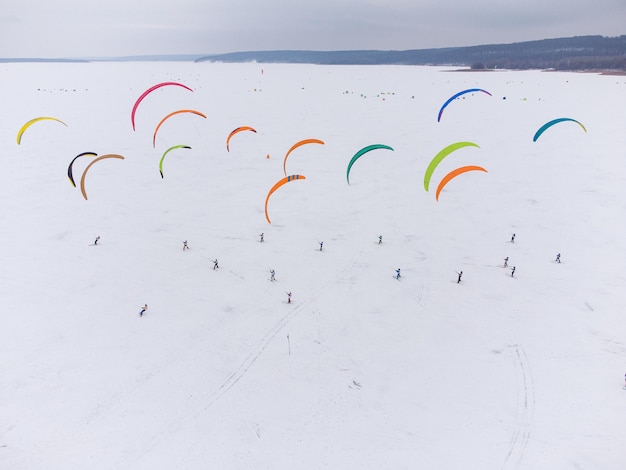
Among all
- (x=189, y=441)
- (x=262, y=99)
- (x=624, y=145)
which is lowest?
(x=189, y=441)

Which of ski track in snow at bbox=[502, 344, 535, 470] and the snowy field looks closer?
ski track in snow at bbox=[502, 344, 535, 470]

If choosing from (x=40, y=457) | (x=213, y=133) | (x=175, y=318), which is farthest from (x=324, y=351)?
(x=213, y=133)

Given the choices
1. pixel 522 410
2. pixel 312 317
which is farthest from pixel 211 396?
pixel 522 410

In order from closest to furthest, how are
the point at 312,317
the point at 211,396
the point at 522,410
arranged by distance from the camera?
the point at 522,410 < the point at 211,396 < the point at 312,317

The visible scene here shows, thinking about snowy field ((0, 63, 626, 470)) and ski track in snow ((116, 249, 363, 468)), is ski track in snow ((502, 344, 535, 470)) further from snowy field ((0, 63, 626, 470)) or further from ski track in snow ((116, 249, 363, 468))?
ski track in snow ((116, 249, 363, 468))

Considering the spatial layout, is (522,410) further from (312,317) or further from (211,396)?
(211,396)

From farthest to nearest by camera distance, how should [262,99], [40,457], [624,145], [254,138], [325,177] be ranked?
[262,99] → [254,138] → [624,145] → [325,177] → [40,457]

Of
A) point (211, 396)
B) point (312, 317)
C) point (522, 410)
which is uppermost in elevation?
point (312, 317)

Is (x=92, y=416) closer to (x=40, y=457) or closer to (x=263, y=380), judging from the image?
(x=40, y=457)

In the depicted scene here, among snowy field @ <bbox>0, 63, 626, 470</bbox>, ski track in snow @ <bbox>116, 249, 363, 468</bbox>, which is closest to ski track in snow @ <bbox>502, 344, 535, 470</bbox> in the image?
snowy field @ <bbox>0, 63, 626, 470</bbox>
